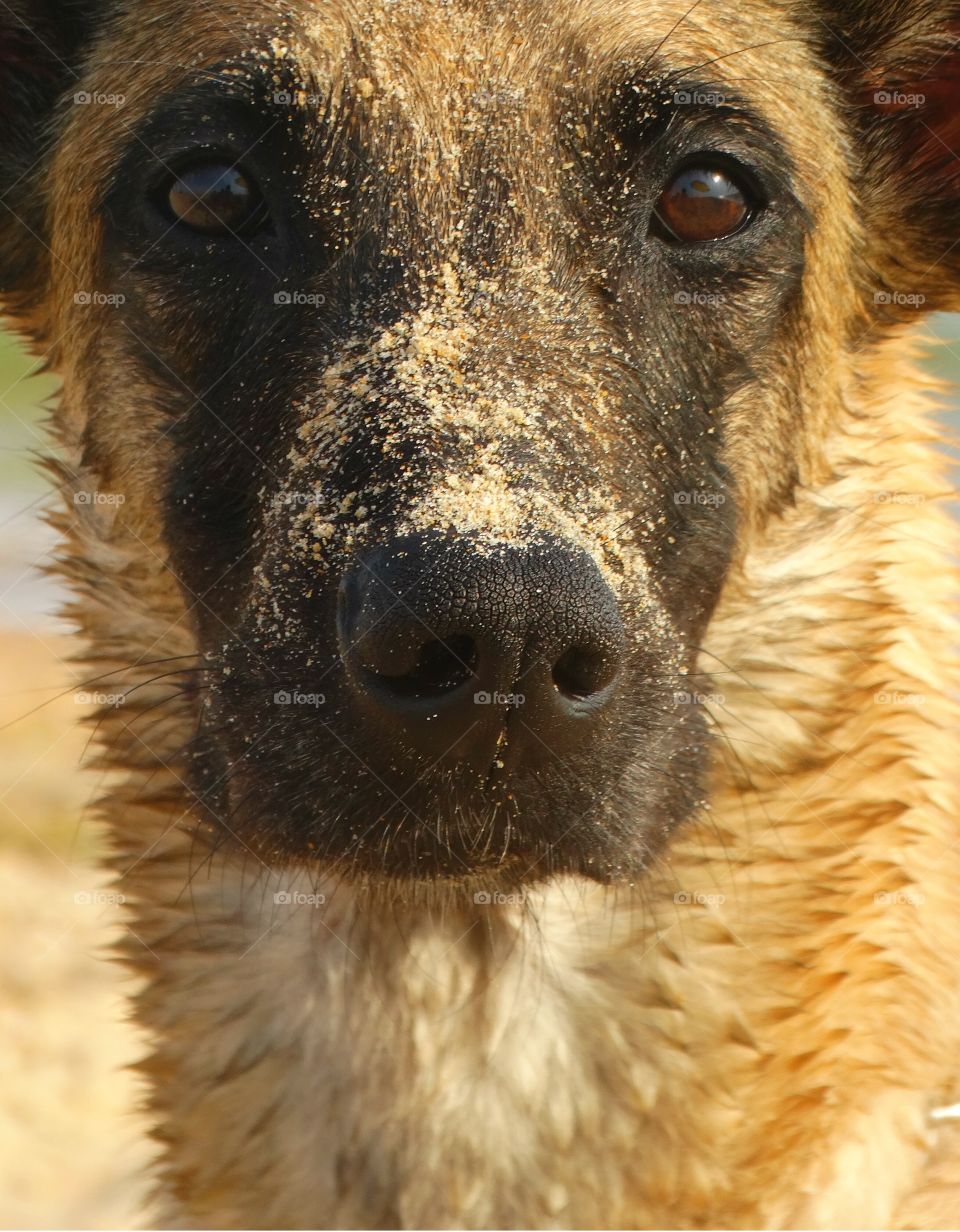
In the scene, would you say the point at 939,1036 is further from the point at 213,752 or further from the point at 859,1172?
the point at 213,752

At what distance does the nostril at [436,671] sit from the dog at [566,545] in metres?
0.03

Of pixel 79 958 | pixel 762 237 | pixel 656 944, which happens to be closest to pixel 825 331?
pixel 762 237

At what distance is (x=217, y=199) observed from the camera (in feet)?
11.2

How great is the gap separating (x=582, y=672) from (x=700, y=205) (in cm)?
118

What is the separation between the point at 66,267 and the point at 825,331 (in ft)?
5.99

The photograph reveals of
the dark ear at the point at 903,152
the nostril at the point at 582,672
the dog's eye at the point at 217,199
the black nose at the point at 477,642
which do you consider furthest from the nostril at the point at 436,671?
the dark ear at the point at 903,152

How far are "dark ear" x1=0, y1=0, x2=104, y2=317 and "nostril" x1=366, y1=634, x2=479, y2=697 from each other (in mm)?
1902

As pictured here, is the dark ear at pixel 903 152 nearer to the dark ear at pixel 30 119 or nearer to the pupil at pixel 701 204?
the pupil at pixel 701 204

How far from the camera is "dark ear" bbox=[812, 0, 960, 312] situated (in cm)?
386

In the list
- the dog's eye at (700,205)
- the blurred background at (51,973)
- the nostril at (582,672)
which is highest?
the dog's eye at (700,205)

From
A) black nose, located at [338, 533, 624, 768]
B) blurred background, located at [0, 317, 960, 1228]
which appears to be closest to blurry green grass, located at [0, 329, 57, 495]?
blurred background, located at [0, 317, 960, 1228]

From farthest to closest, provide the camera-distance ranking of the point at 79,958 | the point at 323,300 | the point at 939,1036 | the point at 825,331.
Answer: the point at 79,958
the point at 825,331
the point at 939,1036
the point at 323,300

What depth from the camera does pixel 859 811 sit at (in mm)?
3564

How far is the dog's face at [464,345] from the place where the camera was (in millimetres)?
2770
